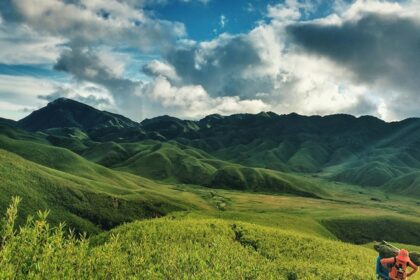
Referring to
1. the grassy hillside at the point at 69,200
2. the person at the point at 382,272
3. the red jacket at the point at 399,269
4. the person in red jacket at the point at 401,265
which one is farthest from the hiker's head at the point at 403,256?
the grassy hillside at the point at 69,200

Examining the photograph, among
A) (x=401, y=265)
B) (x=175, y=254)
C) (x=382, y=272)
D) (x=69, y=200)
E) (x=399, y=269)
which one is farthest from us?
(x=69, y=200)

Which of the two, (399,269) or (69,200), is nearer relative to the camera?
(399,269)

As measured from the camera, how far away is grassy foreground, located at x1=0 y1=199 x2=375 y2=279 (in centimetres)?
1449

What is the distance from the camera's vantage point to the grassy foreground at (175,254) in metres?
14.5

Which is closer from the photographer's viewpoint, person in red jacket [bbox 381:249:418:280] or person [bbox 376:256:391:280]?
person in red jacket [bbox 381:249:418:280]

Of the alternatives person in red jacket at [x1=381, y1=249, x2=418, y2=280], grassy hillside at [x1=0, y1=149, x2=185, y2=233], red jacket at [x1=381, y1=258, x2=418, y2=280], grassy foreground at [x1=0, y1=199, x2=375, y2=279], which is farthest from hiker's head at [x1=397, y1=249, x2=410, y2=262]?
grassy hillside at [x1=0, y1=149, x2=185, y2=233]

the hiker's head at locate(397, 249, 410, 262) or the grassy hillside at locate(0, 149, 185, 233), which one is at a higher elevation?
the hiker's head at locate(397, 249, 410, 262)

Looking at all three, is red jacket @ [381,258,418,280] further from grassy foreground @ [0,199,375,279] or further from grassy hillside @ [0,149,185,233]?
grassy hillside @ [0,149,185,233]

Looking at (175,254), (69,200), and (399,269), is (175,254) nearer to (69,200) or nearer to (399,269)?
(399,269)

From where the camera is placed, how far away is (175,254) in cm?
2616

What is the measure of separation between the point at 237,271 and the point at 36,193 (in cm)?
9027

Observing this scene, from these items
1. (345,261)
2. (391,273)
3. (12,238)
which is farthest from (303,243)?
(12,238)

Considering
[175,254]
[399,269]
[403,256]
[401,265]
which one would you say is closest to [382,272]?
[399,269]

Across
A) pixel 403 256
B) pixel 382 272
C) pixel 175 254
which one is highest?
pixel 403 256
